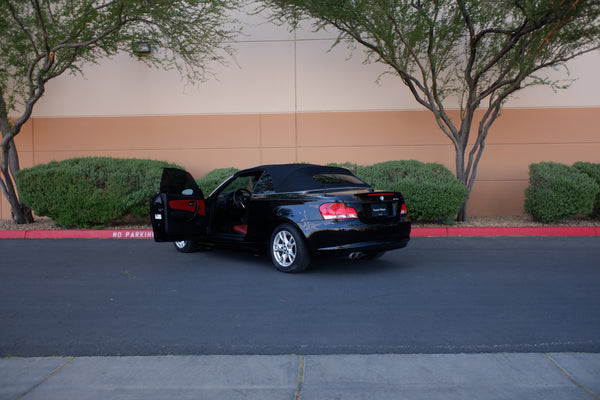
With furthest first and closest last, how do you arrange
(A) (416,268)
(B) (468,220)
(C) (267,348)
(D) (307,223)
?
(B) (468,220), (A) (416,268), (D) (307,223), (C) (267,348)

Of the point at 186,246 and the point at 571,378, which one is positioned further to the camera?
the point at 186,246

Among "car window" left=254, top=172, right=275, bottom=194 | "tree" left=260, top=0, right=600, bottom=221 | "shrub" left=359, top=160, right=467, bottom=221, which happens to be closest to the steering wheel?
"car window" left=254, top=172, right=275, bottom=194

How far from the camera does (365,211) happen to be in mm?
6445

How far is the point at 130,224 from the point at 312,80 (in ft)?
20.3

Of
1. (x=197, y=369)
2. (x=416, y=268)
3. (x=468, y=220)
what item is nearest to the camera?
(x=197, y=369)

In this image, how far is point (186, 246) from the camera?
8516 mm

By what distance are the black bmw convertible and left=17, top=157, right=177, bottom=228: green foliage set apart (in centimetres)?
400

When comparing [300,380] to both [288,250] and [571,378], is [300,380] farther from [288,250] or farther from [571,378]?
[288,250]

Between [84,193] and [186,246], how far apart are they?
12.9 feet

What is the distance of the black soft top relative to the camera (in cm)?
691

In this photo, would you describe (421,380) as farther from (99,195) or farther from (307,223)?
(99,195)

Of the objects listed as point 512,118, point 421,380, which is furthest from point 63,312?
point 512,118

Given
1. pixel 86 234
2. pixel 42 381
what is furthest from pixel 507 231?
pixel 42 381

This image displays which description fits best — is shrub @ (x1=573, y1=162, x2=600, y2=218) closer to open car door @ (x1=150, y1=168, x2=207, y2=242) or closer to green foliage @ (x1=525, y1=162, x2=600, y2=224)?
green foliage @ (x1=525, y1=162, x2=600, y2=224)
